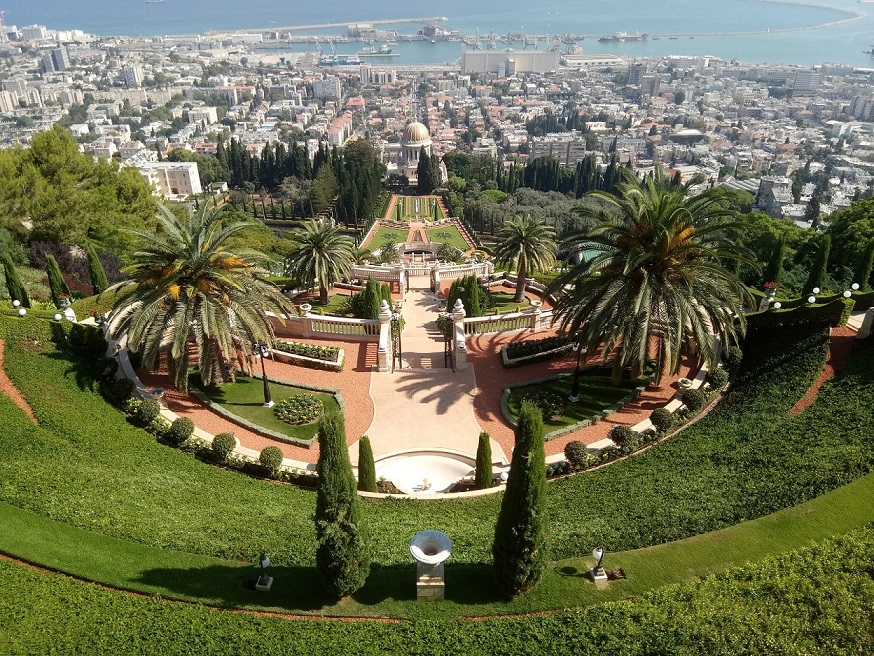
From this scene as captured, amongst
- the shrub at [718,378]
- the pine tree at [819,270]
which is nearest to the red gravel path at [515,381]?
the shrub at [718,378]

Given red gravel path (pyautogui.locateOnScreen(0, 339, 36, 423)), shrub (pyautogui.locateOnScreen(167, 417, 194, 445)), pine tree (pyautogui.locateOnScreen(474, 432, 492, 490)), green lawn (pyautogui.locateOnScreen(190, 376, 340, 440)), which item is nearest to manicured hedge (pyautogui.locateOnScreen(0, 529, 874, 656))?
pine tree (pyautogui.locateOnScreen(474, 432, 492, 490))

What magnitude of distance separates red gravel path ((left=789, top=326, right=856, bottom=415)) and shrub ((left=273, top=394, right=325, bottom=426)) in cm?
1801

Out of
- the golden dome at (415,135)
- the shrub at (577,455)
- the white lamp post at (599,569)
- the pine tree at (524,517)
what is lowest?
the golden dome at (415,135)

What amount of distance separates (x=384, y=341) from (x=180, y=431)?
10.8 meters

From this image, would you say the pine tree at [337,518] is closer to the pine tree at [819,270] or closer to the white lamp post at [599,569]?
the white lamp post at [599,569]

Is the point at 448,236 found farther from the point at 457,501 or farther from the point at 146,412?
the point at 457,501

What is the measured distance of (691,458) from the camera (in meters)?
19.8

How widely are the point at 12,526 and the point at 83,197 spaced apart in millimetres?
35083

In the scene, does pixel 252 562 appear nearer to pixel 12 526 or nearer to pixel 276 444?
pixel 12 526

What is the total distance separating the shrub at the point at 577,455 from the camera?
68.6ft

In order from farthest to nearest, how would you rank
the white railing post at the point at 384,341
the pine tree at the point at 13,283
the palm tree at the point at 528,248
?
1. the palm tree at the point at 528,248
2. the pine tree at the point at 13,283
3. the white railing post at the point at 384,341

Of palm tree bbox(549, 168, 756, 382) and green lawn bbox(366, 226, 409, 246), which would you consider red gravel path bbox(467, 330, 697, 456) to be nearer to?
palm tree bbox(549, 168, 756, 382)

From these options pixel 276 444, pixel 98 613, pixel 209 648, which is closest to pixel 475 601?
pixel 209 648

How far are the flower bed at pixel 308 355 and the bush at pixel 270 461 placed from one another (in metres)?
8.05
